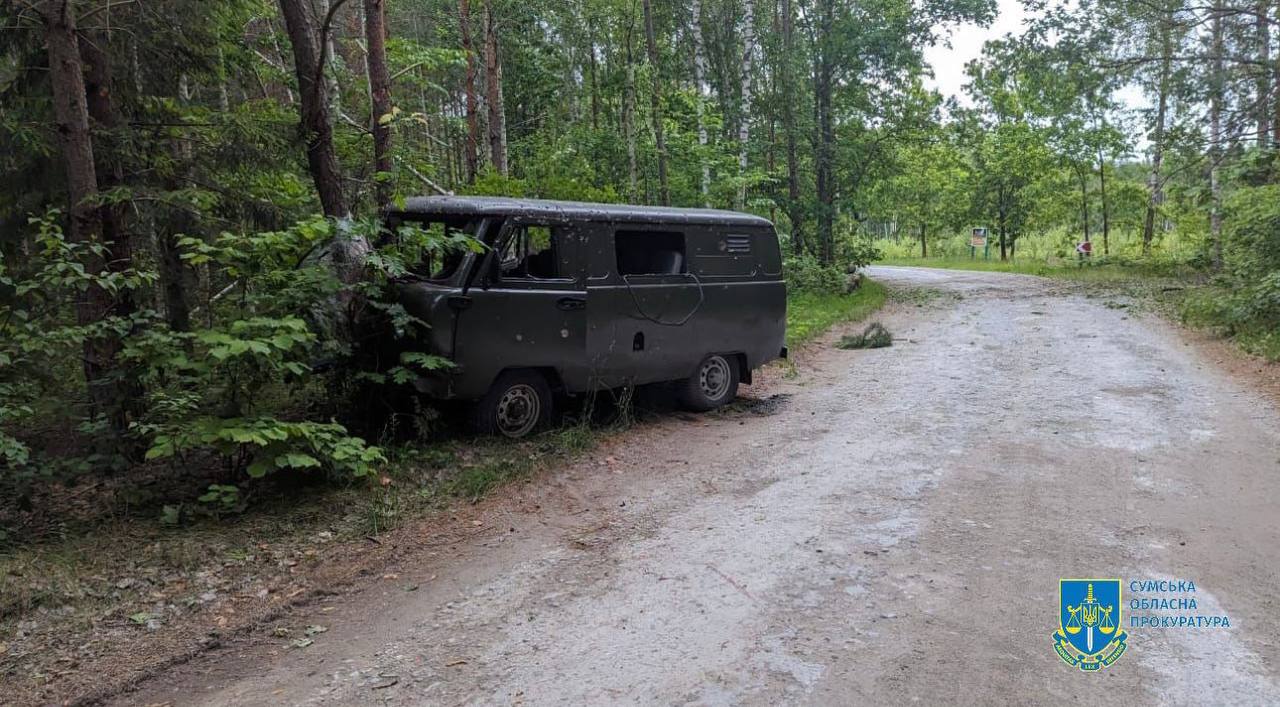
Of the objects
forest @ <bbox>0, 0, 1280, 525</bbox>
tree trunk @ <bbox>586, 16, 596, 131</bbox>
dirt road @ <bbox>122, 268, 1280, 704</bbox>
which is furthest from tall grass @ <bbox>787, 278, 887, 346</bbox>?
tree trunk @ <bbox>586, 16, 596, 131</bbox>

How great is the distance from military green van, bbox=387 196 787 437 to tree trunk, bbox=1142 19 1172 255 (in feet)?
37.1

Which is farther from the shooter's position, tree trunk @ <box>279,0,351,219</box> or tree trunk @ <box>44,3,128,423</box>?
tree trunk @ <box>279,0,351,219</box>

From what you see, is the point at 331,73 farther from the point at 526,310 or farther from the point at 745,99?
the point at 745,99

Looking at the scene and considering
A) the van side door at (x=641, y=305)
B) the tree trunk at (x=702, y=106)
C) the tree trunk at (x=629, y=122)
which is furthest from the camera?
the tree trunk at (x=702, y=106)

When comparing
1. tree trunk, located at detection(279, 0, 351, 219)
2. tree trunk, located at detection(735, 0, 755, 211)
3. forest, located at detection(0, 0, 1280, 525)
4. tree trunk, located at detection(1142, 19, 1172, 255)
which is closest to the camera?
forest, located at detection(0, 0, 1280, 525)

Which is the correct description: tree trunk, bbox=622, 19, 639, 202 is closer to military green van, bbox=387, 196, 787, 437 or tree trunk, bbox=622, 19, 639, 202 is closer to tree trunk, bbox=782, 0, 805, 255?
tree trunk, bbox=782, 0, 805, 255

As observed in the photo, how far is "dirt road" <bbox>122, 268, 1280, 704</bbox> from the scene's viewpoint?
3.46 metres

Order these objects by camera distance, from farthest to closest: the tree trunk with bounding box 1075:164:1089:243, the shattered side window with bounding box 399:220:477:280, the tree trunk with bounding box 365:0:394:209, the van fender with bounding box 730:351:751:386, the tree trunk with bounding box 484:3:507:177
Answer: the tree trunk with bounding box 1075:164:1089:243 < the tree trunk with bounding box 484:3:507:177 < the van fender with bounding box 730:351:751:386 < the tree trunk with bounding box 365:0:394:209 < the shattered side window with bounding box 399:220:477:280

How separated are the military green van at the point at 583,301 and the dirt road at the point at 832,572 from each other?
0.83 metres

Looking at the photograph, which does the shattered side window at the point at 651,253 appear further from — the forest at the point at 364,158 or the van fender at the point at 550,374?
the forest at the point at 364,158

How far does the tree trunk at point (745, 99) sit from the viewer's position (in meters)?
20.5

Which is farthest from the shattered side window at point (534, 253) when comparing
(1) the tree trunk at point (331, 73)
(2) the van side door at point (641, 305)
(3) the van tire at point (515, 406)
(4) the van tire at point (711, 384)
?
(4) the van tire at point (711, 384)

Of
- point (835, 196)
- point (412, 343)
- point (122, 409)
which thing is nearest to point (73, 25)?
point (122, 409)

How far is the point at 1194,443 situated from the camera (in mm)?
7098
